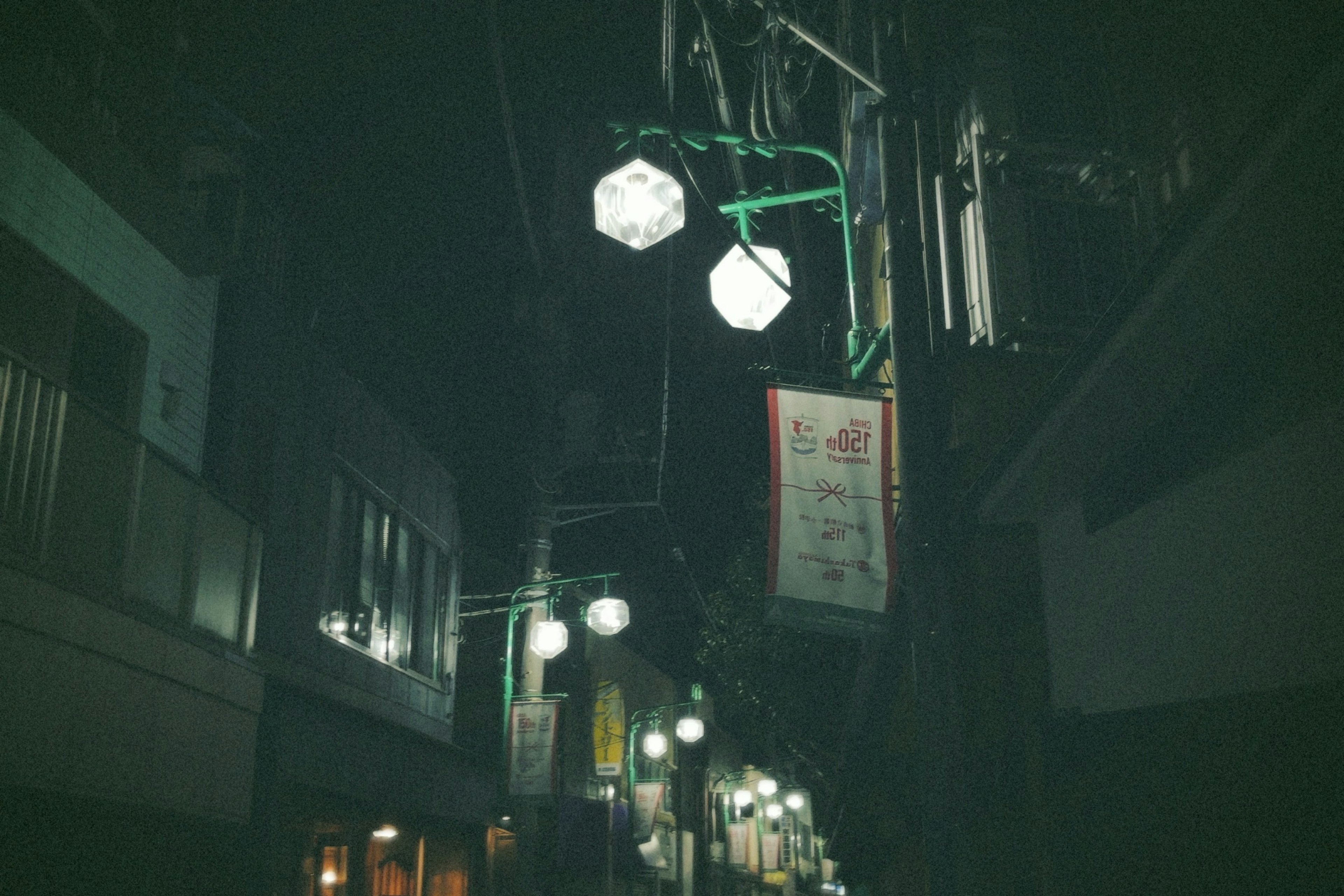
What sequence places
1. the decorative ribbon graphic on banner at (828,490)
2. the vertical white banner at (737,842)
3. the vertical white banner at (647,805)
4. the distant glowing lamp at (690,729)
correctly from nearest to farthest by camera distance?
the decorative ribbon graphic on banner at (828,490) → the vertical white banner at (647,805) → the distant glowing lamp at (690,729) → the vertical white banner at (737,842)

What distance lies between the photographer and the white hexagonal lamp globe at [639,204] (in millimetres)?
8820

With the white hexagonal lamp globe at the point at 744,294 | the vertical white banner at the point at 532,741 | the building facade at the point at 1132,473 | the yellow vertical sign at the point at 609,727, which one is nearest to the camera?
the building facade at the point at 1132,473

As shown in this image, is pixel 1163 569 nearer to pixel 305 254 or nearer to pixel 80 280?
pixel 80 280

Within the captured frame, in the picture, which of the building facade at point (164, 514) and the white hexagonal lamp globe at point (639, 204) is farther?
the white hexagonal lamp globe at point (639, 204)

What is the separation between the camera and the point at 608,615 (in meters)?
21.0

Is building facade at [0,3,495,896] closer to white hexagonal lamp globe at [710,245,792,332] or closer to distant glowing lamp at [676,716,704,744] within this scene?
white hexagonal lamp globe at [710,245,792,332]

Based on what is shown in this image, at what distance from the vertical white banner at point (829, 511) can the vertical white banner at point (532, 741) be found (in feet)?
38.2

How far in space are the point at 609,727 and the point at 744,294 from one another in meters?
24.7

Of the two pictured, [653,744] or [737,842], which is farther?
[737,842]

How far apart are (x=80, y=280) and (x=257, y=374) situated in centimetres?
297

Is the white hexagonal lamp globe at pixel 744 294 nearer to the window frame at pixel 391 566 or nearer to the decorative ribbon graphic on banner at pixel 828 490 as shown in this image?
the decorative ribbon graphic on banner at pixel 828 490

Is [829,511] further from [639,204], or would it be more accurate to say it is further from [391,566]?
[391,566]

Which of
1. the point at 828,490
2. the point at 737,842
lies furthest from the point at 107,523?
the point at 737,842

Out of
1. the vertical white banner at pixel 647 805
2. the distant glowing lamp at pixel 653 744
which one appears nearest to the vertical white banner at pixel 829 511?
the vertical white banner at pixel 647 805
